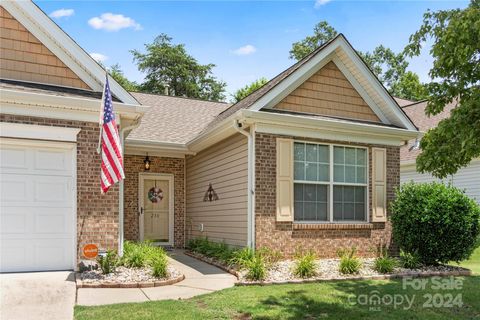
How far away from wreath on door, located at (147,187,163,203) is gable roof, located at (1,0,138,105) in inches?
191

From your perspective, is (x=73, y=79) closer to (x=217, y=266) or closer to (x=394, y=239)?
(x=217, y=266)

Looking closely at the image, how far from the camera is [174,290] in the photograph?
7340 millimetres

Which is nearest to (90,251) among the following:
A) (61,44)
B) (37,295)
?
(37,295)

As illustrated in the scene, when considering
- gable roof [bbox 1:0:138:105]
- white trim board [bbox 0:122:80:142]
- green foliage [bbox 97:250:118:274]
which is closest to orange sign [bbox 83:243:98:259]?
green foliage [bbox 97:250:118:274]

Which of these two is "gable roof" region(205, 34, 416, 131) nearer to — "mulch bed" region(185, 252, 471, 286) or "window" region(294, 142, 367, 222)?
"window" region(294, 142, 367, 222)

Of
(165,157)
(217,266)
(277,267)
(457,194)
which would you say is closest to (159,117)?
(165,157)

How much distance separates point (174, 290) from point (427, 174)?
1426 centimetres

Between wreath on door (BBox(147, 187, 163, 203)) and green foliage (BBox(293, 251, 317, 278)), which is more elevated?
wreath on door (BBox(147, 187, 163, 203))

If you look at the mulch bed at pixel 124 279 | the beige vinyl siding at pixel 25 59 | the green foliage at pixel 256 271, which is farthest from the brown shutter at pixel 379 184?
the beige vinyl siding at pixel 25 59

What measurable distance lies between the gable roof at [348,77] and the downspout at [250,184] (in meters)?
0.55

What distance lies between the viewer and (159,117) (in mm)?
14609

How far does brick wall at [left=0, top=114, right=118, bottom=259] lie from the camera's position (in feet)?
27.4

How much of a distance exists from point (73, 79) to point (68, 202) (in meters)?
2.54

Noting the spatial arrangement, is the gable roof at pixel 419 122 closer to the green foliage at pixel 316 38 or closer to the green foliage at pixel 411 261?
the green foliage at pixel 411 261
